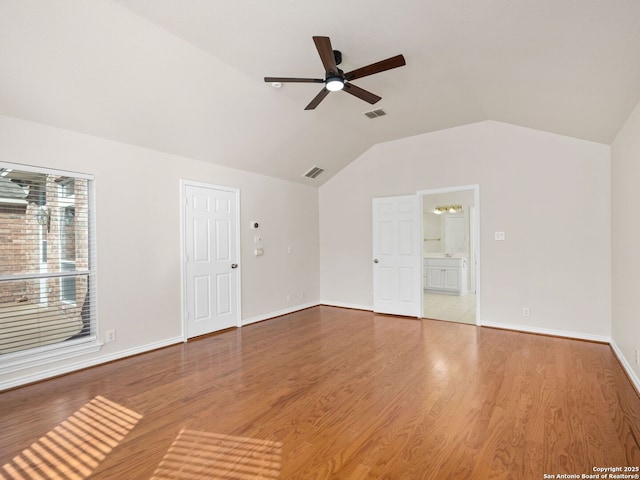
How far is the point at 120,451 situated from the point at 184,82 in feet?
10.4

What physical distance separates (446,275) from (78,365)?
23.0 feet

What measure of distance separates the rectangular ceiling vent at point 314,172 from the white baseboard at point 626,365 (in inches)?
191

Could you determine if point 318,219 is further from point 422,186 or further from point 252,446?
point 252,446

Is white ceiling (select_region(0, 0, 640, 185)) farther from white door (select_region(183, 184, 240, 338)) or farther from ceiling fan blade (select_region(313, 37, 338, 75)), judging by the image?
white door (select_region(183, 184, 240, 338))

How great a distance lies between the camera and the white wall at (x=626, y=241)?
9.34ft

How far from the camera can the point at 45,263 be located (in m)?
3.20

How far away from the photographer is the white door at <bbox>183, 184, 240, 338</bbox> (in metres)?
4.44

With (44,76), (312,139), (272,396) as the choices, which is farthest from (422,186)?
(44,76)

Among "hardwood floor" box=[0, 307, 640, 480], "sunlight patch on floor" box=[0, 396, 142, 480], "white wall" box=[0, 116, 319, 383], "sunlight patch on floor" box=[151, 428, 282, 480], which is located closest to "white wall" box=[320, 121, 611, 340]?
"hardwood floor" box=[0, 307, 640, 480]

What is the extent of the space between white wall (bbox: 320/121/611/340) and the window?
15.1 feet

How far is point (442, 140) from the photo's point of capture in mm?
5238

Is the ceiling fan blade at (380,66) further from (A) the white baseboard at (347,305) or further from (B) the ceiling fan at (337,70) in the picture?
(A) the white baseboard at (347,305)

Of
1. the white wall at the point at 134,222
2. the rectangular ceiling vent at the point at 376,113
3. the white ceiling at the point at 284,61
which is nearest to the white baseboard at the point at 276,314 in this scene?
the white wall at the point at 134,222

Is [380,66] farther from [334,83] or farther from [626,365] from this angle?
[626,365]
